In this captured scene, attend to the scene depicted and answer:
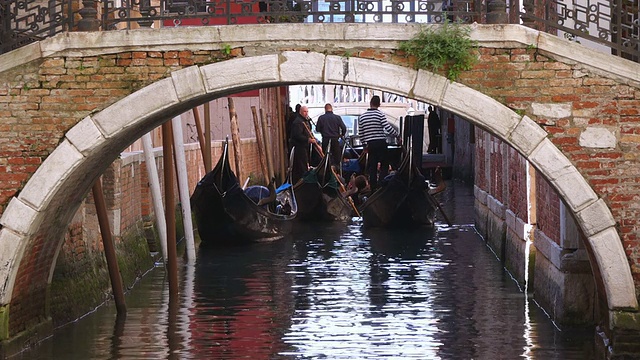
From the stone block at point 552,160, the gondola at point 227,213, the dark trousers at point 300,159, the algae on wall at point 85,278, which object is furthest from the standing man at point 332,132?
the stone block at point 552,160

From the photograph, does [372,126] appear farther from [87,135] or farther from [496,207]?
[87,135]

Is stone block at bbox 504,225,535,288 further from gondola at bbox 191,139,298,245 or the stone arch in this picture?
gondola at bbox 191,139,298,245

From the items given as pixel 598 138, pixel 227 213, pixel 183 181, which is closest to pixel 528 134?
pixel 598 138

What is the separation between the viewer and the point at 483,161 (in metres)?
13.1

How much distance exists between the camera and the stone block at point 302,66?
21.6ft

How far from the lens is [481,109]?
6531 millimetres

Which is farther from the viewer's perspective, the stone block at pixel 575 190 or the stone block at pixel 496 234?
the stone block at pixel 496 234

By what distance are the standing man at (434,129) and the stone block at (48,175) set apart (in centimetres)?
2116

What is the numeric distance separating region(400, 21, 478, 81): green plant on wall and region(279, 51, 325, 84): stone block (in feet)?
1.40

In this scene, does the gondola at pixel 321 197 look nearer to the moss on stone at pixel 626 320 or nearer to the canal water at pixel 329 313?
the canal water at pixel 329 313

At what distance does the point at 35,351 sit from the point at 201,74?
1822 millimetres

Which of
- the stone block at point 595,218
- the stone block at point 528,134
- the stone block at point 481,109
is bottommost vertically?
the stone block at point 595,218

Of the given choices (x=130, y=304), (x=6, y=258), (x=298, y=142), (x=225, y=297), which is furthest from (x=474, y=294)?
(x=298, y=142)

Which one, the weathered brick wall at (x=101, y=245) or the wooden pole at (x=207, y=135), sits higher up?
the wooden pole at (x=207, y=135)
